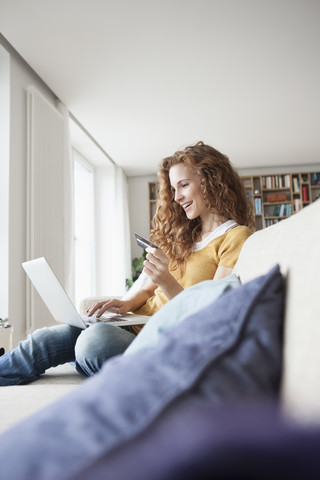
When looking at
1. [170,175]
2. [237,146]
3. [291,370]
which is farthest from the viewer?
[237,146]

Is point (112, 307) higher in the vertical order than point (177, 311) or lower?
lower

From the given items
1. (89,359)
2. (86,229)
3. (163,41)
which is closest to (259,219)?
(86,229)

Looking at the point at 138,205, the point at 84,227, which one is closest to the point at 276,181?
the point at 138,205

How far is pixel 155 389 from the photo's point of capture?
0.36m

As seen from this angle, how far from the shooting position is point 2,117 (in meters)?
3.29

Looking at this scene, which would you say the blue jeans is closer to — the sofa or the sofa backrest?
the sofa backrest

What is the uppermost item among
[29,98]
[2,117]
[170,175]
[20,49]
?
[20,49]

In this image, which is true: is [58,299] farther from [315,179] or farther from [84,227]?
[315,179]

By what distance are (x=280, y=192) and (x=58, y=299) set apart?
658 centimetres

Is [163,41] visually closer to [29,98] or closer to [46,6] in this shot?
[46,6]

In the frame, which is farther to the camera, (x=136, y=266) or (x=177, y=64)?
(x=136, y=266)

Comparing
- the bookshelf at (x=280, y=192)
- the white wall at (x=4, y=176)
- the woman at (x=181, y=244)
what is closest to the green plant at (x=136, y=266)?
the bookshelf at (x=280, y=192)

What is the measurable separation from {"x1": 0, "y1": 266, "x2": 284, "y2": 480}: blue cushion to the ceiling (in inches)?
115

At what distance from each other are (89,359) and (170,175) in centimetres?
99
